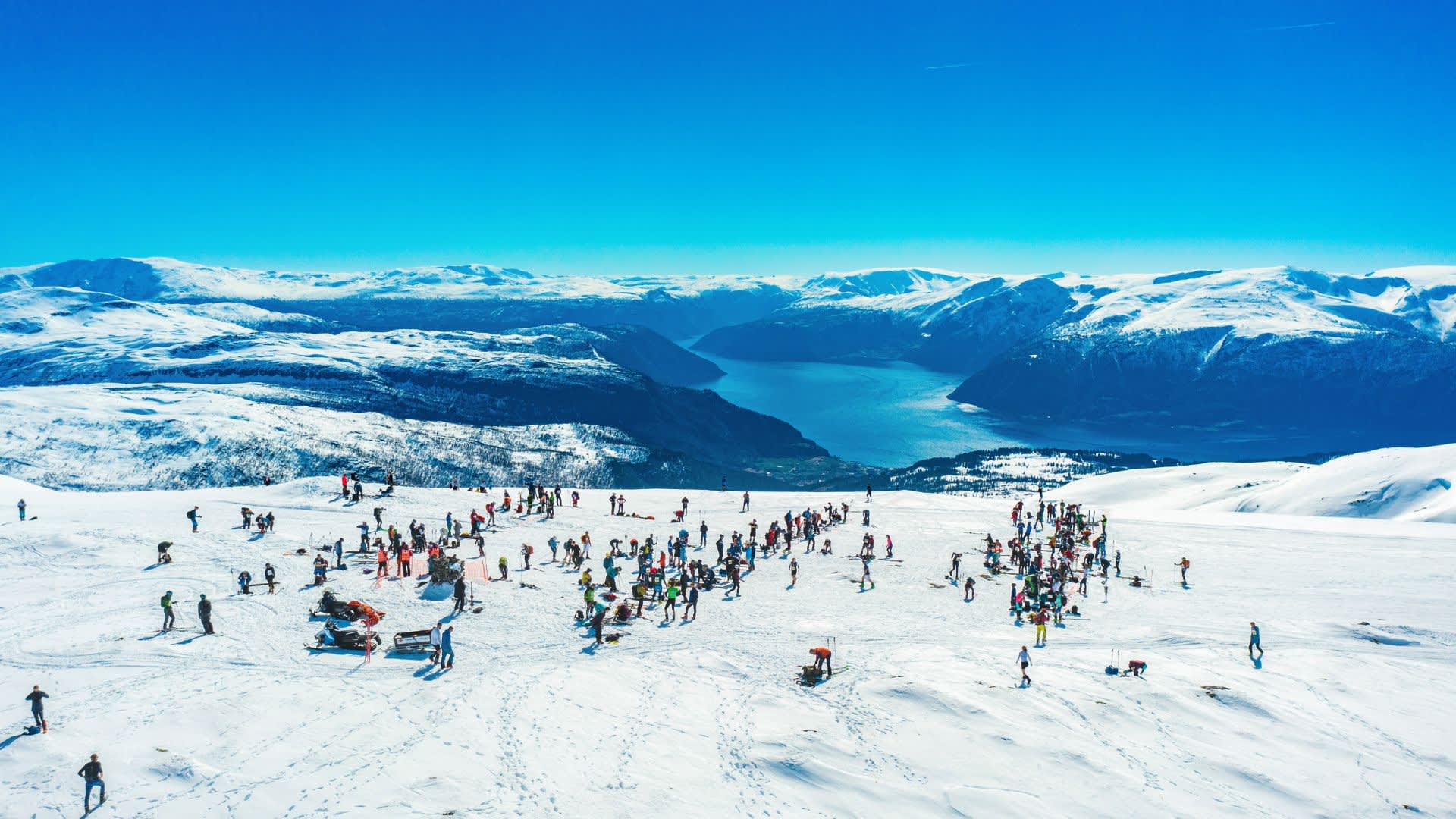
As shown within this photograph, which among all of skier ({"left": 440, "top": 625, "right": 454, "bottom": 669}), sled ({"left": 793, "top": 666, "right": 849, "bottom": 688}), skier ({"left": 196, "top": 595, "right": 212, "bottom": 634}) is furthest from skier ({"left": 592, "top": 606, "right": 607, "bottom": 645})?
skier ({"left": 196, "top": 595, "right": 212, "bottom": 634})

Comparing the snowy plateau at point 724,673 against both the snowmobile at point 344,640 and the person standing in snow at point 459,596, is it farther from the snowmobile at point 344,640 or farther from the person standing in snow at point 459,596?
the person standing in snow at point 459,596

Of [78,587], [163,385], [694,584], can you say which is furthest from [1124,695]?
[163,385]

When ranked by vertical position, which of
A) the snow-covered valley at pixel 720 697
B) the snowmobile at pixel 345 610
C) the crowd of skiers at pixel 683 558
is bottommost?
the snow-covered valley at pixel 720 697

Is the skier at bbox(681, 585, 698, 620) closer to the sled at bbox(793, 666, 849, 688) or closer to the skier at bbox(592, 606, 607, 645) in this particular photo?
the skier at bbox(592, 606, 607, 645)

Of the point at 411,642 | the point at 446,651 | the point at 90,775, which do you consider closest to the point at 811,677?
the point at 446,651

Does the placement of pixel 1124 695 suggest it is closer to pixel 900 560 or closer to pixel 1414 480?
pixel 900 560

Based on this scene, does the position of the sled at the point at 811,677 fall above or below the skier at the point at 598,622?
below

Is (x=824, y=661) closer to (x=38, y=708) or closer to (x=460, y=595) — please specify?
(x=460, y=595)

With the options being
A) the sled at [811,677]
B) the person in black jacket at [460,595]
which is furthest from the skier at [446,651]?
the sled at [811,677]
